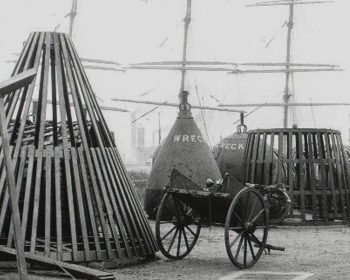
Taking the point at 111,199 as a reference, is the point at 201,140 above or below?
above

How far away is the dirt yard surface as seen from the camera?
8195mm

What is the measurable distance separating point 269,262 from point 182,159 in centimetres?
615

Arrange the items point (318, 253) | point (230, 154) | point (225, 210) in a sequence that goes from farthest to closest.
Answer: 1. point (230, 154)
2. point (318, 253)
3. point (225, 210)

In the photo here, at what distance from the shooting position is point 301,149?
1527cm

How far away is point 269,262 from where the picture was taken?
9.60 metres

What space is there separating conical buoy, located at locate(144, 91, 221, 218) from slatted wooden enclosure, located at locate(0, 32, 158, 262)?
6100mm

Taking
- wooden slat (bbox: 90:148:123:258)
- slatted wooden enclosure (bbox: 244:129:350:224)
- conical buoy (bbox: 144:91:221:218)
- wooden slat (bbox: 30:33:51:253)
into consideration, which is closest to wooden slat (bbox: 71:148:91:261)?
wooden slat (bbox: 90:148:123:258)

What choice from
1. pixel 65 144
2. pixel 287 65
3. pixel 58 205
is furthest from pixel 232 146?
pixel 287 65

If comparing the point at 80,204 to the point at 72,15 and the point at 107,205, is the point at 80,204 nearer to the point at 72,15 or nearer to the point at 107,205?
the point at 107,205

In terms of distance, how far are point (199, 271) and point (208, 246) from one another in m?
2.74

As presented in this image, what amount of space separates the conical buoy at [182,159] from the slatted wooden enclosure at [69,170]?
610 cm

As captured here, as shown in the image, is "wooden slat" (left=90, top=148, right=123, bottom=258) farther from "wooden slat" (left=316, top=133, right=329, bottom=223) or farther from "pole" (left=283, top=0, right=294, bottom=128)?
"pole" (left=283, top=0, right=294, bottom=128)

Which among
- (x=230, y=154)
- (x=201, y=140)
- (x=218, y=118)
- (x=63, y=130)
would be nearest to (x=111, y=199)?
(x=63, y=130)

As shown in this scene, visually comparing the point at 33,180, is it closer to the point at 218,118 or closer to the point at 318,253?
the point at 318,253
